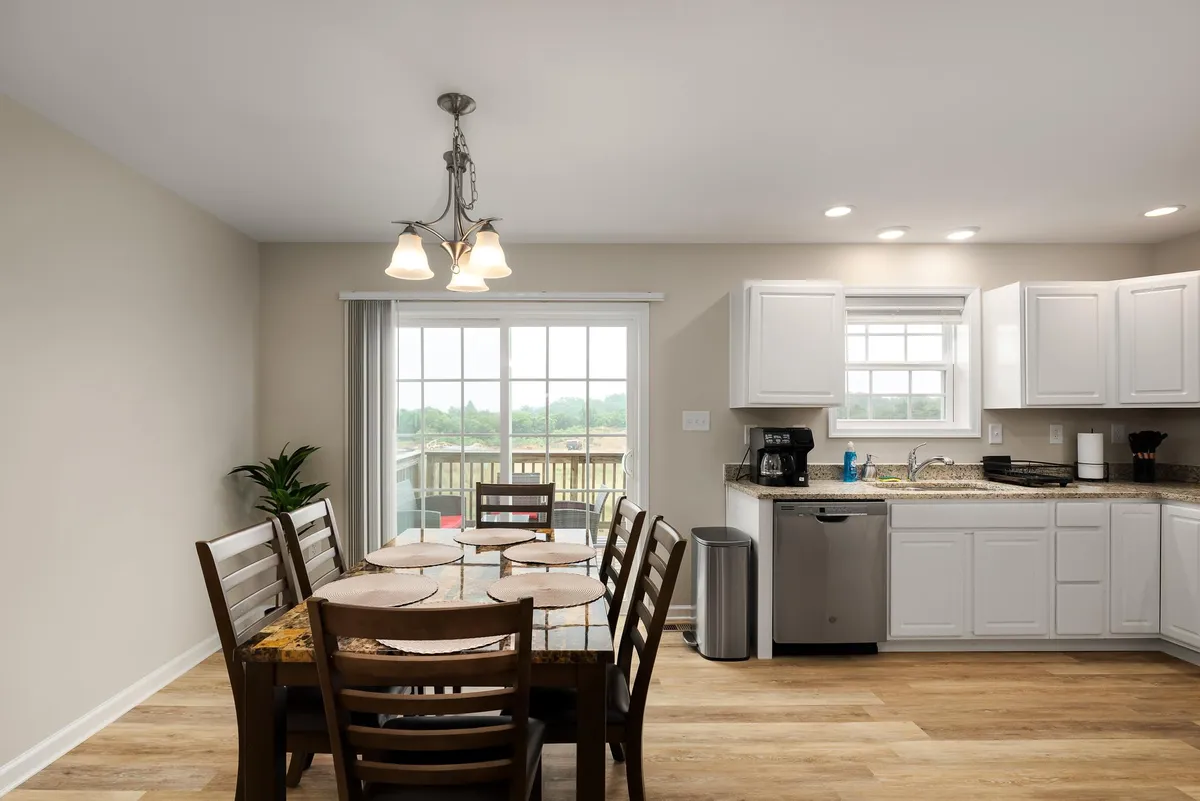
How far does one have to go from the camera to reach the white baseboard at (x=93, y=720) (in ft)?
7.66

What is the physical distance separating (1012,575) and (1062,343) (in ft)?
4.67

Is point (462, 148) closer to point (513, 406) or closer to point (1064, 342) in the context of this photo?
point (513, 406)

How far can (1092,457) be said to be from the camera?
4.07 m

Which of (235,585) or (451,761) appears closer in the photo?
(451,761)

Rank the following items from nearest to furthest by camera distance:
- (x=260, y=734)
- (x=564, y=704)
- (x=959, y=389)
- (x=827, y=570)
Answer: (x=260, y=734) → (x=564, y=704) → (x=827, y=570) → (x=959, y=389)

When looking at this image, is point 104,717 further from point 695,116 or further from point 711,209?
point 711,209

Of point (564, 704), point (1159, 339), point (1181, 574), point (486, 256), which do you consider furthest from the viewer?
point (1159, 339)

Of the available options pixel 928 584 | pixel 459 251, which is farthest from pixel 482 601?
pixel 928 584

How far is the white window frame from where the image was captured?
4.22 m

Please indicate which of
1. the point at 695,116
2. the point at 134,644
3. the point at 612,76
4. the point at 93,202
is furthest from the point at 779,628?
the point at 93,202

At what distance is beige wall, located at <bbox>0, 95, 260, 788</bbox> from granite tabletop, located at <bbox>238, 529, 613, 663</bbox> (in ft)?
4.22

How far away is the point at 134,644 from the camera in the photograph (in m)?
3.00

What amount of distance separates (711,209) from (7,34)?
113 inches

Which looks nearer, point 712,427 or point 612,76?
point 612,76
